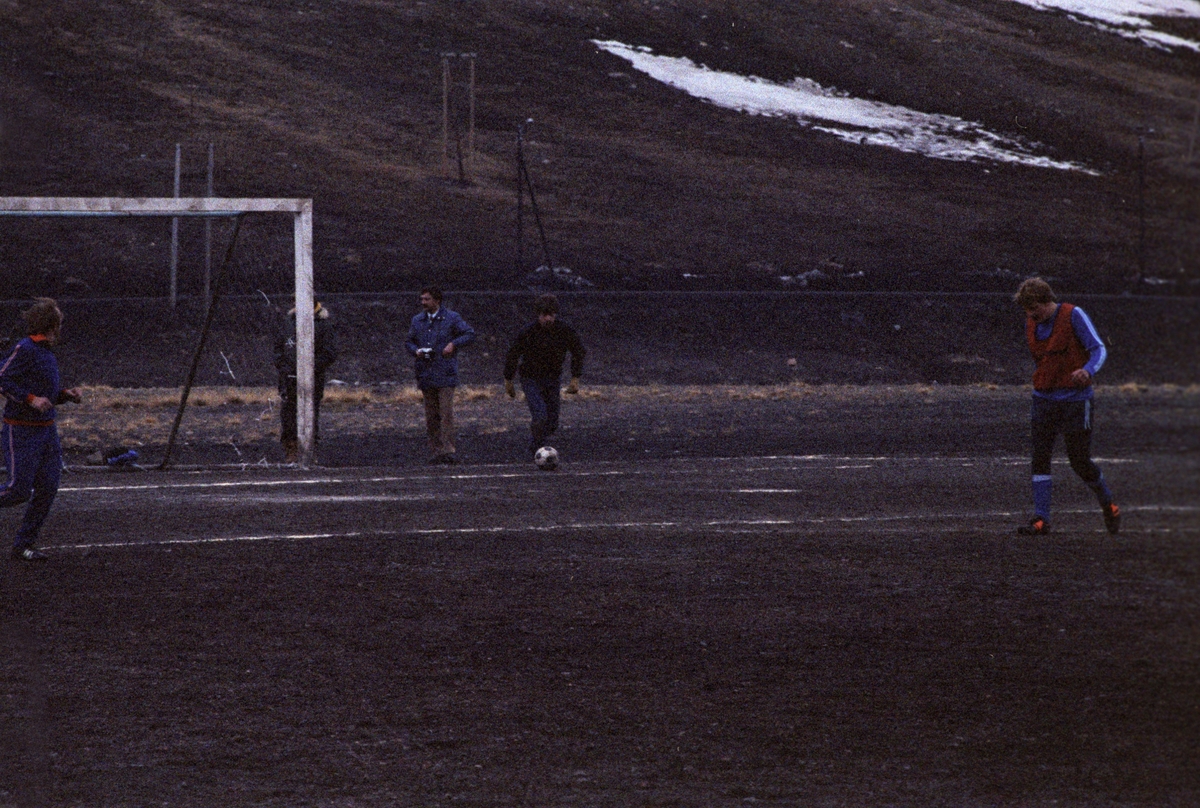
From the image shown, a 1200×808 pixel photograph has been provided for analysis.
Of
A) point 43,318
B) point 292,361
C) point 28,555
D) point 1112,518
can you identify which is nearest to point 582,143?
point 292,361

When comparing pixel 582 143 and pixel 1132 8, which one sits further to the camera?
pixel 582 143

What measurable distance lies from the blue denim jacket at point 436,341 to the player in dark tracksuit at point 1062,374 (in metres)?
7.60

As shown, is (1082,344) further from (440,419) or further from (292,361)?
(292,361)

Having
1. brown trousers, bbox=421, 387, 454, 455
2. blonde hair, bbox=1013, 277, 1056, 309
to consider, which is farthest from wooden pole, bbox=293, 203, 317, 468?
blonde hair, bbox=1013, 277, 1056, 309

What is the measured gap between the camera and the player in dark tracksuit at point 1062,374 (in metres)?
10.5

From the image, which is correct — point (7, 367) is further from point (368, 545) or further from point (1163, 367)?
point (1163, 367)

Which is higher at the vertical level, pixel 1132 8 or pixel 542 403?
pixel 1132 8

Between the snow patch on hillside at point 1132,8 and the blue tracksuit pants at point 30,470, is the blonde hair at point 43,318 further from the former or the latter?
the snow patch on hillside at point 1132,8

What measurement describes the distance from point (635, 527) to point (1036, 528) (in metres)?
2.88

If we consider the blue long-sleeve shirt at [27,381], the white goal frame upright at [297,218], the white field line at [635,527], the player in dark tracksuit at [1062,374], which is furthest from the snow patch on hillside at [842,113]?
the blue long-sleeve shirt at [27,381]

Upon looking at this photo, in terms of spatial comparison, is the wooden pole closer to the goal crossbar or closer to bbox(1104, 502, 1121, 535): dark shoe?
the goal crossbar

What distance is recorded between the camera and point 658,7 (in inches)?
2744

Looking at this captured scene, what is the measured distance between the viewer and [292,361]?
57.1ft

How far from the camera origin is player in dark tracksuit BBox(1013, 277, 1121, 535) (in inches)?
413
